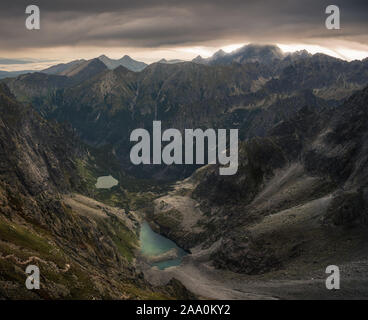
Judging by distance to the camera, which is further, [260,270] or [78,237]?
[260,270]

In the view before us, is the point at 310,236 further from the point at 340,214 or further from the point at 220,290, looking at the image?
the point at 220,290
